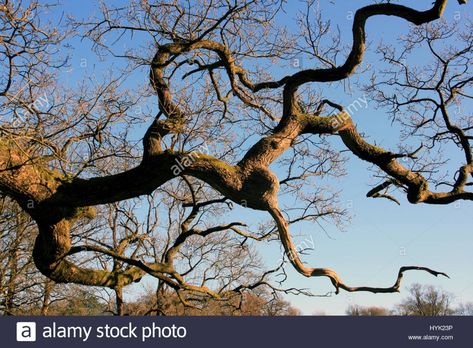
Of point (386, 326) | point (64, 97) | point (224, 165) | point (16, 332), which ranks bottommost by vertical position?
point (386, 326)

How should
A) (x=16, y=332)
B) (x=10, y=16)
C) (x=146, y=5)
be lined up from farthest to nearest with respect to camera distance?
(x=16, y=332)
(x=146, y=5)
(x=10, y=16)

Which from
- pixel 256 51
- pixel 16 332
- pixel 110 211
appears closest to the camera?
pixel 256 51

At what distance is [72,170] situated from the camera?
7152mm

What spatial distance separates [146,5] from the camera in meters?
7.00

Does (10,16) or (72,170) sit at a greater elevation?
(10,16)

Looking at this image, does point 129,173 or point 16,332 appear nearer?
point 129,173

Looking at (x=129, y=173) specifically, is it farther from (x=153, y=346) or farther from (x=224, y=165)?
(x=153, y=346)

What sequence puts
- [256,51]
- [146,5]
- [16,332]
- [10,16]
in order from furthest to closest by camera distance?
[16,332] → [256,51] → [146,5] → [10,16]

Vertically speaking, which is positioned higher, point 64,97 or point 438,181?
point 64,97

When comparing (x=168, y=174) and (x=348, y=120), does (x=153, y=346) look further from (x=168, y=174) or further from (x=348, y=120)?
(x=348, y=120)

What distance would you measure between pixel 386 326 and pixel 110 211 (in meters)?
9.20

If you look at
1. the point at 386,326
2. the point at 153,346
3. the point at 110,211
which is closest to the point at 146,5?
the point at 153,346

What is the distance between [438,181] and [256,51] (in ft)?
13.1

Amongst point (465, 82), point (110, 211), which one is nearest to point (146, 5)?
point (465, 82)
